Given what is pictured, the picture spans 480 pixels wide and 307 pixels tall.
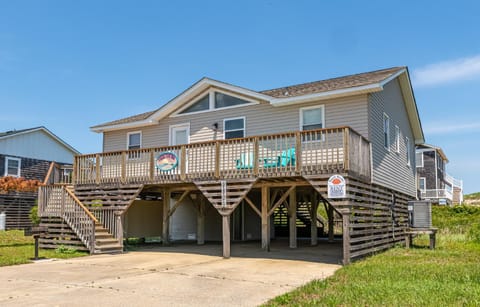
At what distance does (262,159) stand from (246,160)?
886mm

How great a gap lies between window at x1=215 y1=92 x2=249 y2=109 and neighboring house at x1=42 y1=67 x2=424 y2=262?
4cm

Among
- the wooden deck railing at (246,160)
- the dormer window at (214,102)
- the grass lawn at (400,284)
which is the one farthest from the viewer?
the dormer window at (214,102)

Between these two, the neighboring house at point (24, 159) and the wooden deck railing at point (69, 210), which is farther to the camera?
the neighboring house at point (24, 159)

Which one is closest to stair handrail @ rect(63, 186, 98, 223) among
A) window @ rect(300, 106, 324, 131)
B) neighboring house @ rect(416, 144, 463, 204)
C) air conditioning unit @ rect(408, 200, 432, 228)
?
window @ rect(300, 106, 324, 131)

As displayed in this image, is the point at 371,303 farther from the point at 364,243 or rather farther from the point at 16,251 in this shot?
the point at 16,251

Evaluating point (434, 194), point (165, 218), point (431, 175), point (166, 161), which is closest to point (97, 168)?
point (166, 161)

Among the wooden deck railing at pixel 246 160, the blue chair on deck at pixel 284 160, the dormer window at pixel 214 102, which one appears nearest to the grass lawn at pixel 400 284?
the wooden deck railing at pixel 246 160

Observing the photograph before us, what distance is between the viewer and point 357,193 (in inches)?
501

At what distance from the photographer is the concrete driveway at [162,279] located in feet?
23.6

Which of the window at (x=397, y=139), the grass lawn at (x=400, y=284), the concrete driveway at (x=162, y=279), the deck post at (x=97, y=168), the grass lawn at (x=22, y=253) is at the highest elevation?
the window at (x=397, y=139)

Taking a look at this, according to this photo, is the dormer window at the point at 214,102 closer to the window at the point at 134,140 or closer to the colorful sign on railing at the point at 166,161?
the window at the point at 134,140

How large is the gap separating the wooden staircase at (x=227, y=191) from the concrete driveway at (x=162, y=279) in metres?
1.54

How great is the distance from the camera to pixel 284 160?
13.2 m

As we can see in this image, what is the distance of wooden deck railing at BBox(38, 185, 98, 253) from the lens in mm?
14484
